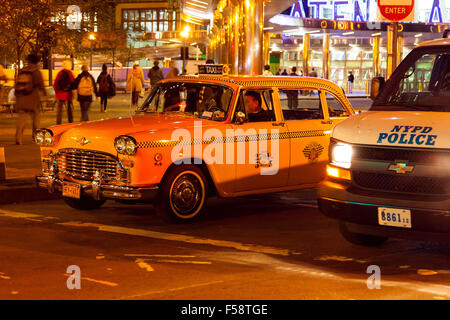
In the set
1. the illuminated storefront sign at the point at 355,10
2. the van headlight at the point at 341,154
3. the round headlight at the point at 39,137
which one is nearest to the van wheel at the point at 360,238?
the van headlight at the point at 341,154

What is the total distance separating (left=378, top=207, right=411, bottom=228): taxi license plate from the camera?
7031 millimetres

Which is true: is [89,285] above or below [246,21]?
below

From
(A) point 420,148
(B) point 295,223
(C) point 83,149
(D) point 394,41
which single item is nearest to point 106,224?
(C) point 83,149

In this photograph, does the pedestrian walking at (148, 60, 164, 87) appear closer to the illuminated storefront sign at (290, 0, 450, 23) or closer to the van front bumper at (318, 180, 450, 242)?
the van front bumper at (318, 180, 450, 242)

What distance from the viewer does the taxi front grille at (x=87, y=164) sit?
9297mm

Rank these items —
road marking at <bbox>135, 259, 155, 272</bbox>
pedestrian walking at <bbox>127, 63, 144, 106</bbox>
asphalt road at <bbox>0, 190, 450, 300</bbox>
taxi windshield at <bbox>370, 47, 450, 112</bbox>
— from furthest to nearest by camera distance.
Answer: pedestrian walking at <bbox>127, 63, 144, 106</bbox>, taxi windshield at <bbox>370, 47, 450, 112</bbox>, road marking at <bbox>135, 259, 155, 272</bbox>, asphalt road at <bbox>0, 190, 450, 300</bbox>

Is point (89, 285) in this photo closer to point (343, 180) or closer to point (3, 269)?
point (3, 269)

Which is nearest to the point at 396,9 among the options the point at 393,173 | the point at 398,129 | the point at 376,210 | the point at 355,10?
the point at 398,129

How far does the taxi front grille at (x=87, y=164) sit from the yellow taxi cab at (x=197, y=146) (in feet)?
0.04

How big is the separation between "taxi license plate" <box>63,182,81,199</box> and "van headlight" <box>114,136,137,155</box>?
2.54 ft

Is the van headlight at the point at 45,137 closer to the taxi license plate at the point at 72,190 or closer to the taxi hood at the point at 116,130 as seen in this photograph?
the taxi hood at the point at 116,130

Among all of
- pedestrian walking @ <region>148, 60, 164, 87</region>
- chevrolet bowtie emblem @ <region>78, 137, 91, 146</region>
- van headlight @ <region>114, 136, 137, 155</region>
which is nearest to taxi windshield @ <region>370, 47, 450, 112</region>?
van headlight @ <region>114, 136, 137, 155</region>

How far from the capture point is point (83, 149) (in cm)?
957
